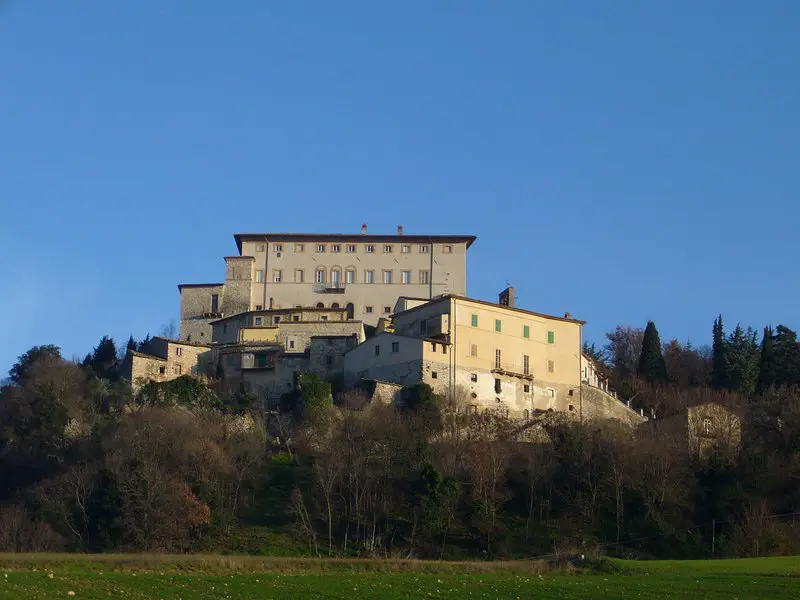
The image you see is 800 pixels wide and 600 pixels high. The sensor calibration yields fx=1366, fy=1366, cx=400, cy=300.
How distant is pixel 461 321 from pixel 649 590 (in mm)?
39863

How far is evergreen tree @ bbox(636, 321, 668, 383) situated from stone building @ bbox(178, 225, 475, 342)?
44.3ft

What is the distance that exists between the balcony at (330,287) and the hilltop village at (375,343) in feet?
0.39

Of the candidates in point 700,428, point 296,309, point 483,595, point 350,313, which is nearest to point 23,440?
point 296,309

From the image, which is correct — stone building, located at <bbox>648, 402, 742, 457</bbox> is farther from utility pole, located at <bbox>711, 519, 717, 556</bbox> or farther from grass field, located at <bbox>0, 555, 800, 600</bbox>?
grass field, located at <bbox>0, 555, 800, 600</bbox>

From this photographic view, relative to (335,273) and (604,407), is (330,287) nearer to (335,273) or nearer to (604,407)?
(335,273)

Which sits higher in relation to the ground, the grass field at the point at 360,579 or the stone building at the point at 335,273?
the stone building at the point at 335,273

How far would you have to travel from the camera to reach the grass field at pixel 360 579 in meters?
31.8

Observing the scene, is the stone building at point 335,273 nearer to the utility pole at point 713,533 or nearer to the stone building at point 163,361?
the stone building at point 163,361

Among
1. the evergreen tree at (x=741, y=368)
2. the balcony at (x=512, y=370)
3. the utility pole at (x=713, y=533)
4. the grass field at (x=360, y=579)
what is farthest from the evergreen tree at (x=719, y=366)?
the grass field at (x=360, y=579)

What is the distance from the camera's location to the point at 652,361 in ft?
281

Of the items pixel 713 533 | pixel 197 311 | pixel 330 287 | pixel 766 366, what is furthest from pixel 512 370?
pixel 197 311

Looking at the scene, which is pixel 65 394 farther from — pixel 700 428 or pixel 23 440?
pixel 700 428

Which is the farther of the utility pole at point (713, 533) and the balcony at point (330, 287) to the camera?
the balcony at point (330, 287)

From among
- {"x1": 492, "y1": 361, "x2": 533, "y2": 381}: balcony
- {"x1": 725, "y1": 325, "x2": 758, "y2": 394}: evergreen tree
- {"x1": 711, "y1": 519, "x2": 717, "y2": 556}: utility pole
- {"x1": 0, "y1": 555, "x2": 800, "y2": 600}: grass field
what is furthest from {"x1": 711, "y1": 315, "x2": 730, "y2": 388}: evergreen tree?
{"x1": 0, "y1": 555, "x2": 800, "y2": 600}: grass field
